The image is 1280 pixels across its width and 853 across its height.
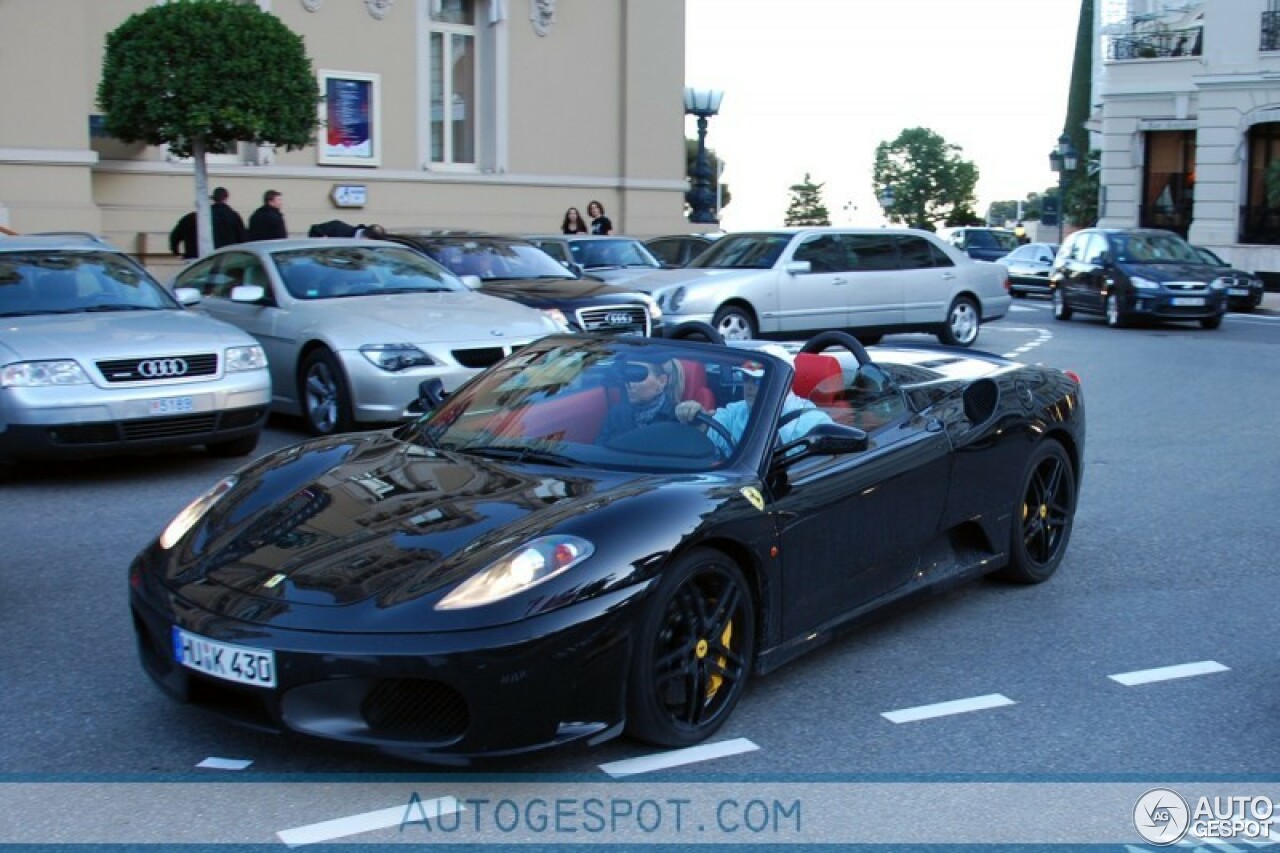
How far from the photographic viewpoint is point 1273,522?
846cm

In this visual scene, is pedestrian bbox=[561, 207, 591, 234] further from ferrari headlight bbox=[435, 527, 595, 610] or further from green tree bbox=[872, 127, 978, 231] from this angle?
green tree bbox=[872, 127, 978, 231]

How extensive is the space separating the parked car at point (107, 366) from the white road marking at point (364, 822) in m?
5.39

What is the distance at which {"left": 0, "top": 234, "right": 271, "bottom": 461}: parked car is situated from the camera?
870 cm

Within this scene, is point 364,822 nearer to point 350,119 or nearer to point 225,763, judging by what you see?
point 225,763

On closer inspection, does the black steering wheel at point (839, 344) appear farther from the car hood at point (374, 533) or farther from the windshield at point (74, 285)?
the windshield at point (74, 285)

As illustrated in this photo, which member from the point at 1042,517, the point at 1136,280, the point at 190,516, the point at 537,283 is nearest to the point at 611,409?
the point at 190,516

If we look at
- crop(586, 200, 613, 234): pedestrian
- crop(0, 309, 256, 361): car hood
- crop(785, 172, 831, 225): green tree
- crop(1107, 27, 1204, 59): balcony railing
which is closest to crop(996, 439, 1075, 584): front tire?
crop(0, 309, 256, 361): car hood

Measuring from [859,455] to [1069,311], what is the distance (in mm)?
20460

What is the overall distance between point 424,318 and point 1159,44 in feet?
121

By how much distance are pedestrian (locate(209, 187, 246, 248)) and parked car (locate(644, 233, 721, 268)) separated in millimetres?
5716

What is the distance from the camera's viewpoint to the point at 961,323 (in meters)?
19.1

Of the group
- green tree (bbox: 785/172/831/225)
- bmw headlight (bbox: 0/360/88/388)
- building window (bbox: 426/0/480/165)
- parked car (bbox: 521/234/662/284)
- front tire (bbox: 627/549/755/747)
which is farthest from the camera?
green tree (bbox: 785/172/831/225)

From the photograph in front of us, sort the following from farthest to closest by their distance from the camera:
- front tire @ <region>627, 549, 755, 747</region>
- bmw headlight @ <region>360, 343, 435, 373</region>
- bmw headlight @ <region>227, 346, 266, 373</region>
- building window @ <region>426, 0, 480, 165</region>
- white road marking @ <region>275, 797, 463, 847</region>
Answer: building window @ <region>426, 0, 480, 165</region> < bmw headlight @ <region>360, 343, 435, 373</region> < bmw headlight @ <region>227, 346, 266, 373</region> < front tire @ <region>627, 549, 755, 747</region> < white road marking @ <region>275, 797, 463, 847</region>

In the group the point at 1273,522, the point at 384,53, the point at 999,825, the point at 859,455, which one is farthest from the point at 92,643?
the point at 384,53
